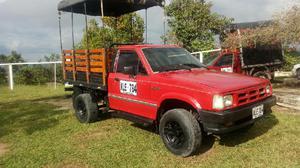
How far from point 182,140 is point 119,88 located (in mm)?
2126

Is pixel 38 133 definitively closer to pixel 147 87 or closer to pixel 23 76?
pixel 147 87

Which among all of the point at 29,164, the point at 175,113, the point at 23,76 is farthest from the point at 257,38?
the point at 23,76

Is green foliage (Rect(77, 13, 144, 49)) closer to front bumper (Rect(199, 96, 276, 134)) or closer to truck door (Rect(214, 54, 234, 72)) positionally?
truck door (Rect(214, 54, 234, 72))

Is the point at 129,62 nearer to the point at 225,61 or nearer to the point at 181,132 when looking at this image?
the point at 181,132

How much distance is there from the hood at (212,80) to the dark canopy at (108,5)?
3.83 meters

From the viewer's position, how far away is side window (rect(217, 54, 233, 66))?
13148 millimetres

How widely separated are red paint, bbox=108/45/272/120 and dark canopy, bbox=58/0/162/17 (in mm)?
2584

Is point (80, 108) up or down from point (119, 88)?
down

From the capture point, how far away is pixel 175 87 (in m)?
5.42

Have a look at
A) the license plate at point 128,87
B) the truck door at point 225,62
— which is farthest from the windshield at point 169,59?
the truck door at point 225,62

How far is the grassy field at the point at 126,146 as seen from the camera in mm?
5148

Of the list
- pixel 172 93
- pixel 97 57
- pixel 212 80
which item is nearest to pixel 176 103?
pixel 172 93

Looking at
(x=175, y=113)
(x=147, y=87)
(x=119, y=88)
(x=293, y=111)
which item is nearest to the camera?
(x=175, y=113)

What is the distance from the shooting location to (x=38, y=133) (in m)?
7.34
